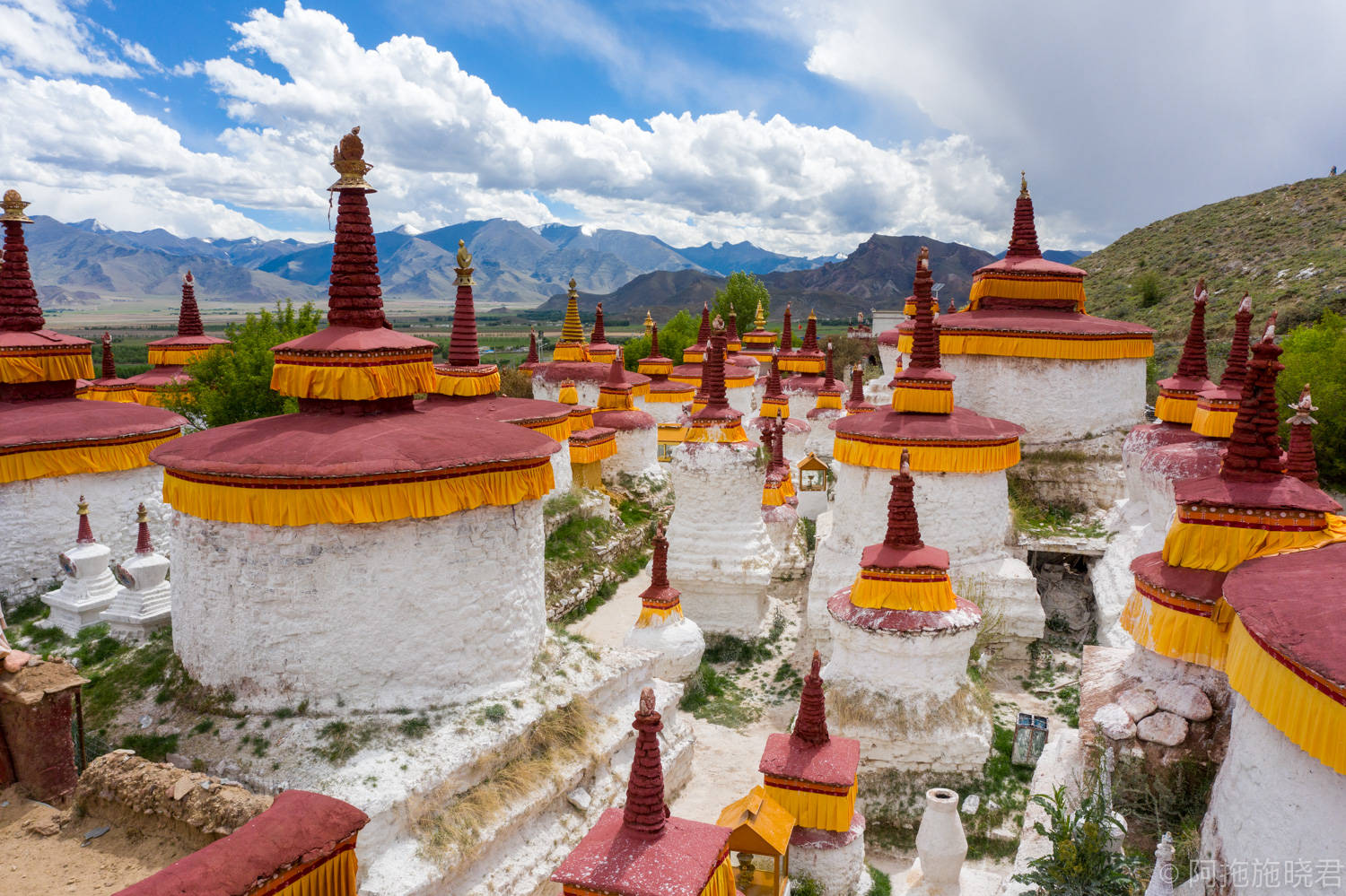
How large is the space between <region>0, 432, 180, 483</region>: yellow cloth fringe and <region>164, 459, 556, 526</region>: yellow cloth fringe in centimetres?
472

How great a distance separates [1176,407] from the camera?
14.6 metres

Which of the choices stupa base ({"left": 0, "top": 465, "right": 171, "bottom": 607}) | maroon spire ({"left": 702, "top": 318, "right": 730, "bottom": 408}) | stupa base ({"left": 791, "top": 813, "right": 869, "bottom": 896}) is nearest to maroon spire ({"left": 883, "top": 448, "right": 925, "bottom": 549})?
stupa base ({"left": 791, "top": 813, "right": 869, "bottom": 896})

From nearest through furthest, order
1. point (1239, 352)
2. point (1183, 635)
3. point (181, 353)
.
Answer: point (1183, 635) < point (1239, 352) < point (181, 353)

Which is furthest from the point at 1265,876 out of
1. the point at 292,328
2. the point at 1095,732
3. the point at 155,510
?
the point at 292,328

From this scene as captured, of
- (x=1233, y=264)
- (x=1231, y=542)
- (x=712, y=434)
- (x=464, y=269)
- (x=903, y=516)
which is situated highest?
(x=1233, y=264)

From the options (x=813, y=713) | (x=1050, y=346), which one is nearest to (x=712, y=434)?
(x=1050, y=346)

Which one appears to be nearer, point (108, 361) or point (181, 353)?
point (108, 361)

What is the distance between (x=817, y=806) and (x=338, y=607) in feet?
18.4

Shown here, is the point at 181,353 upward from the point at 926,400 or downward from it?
upward

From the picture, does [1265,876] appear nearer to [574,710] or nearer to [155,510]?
[574,710]

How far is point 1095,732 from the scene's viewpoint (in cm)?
828

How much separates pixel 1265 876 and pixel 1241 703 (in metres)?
1.32

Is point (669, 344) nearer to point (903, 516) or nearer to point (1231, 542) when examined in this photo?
point (903, 516)

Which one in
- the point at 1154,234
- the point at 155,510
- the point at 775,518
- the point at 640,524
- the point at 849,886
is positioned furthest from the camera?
the point at 1154,234
